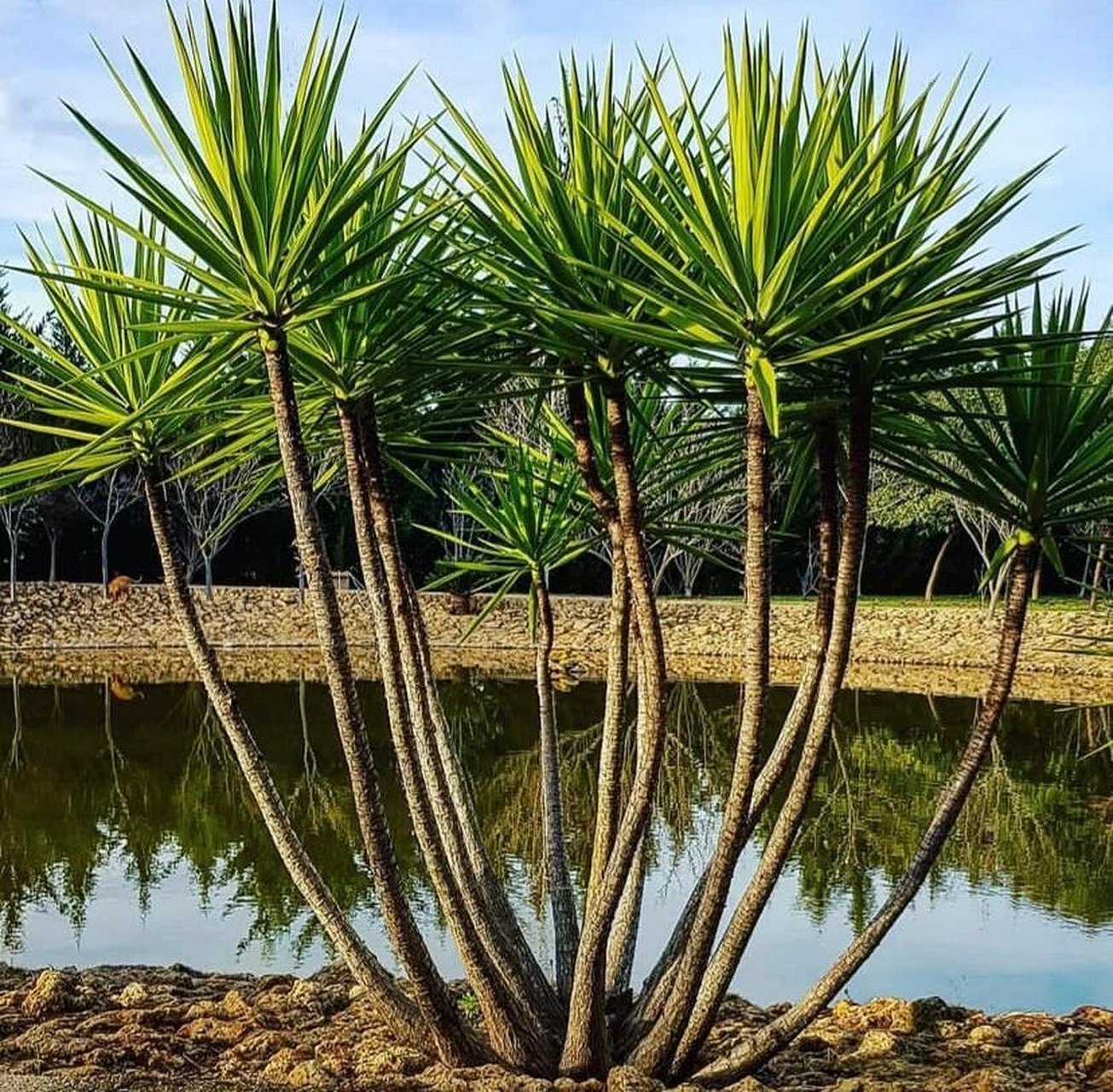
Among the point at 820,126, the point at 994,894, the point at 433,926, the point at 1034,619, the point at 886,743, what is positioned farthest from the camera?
the point at 1034,619

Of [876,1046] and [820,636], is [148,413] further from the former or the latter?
[876,1046]

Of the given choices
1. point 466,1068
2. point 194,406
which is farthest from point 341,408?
point 466,1068

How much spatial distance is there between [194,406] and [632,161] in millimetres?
1564

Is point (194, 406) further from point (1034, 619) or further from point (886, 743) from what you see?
point (1034, 619)

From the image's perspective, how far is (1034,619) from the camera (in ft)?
89.1

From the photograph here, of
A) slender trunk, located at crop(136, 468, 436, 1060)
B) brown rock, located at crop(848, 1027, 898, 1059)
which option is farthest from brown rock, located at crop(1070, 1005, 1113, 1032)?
slender trunk, located at crop(136, 468, 436, 1060)

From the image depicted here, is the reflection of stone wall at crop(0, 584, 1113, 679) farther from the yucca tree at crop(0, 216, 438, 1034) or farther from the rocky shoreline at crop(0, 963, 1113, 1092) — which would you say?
the yucca tree at crop(0, 216, 438, 1034)

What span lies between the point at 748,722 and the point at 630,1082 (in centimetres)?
124

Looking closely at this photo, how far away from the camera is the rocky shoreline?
14.5ft

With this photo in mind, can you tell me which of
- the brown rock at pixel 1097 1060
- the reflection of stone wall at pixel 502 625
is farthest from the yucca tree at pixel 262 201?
the reflection of stone wall at pixel 502 625

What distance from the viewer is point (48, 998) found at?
→ 18.0 ft

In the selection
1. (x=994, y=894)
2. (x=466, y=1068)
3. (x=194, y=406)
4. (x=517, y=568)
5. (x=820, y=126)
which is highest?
(x=820, y=126)

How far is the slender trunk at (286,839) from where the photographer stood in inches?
176

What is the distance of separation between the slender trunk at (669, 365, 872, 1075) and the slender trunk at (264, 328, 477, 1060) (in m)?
0.86
